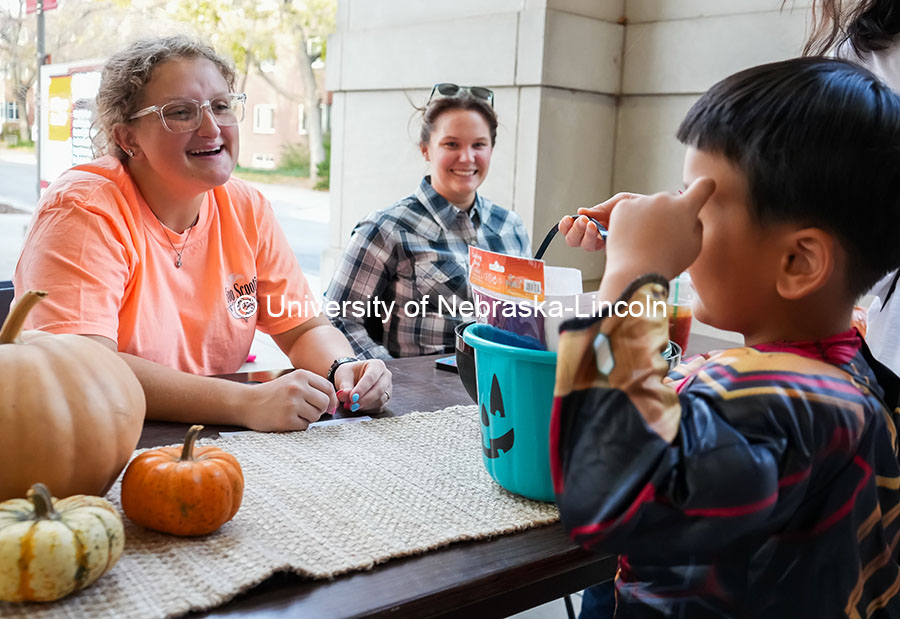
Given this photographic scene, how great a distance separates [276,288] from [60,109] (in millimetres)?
2594

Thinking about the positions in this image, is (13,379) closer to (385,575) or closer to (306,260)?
(385,575)

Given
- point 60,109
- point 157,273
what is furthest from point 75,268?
point 60,109

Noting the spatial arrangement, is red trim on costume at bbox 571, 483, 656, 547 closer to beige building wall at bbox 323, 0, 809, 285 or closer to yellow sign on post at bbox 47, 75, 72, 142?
beige building wall at bbox 323, 0, 809, 285

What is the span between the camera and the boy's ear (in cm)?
82

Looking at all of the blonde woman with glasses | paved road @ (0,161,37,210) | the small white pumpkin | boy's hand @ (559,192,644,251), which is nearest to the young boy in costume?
boy's hand @ (559,192,644,251)

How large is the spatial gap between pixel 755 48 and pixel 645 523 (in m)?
3.02

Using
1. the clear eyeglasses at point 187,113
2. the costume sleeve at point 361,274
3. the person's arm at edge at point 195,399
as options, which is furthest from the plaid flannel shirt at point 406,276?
the person's arm at edge at point 195,399

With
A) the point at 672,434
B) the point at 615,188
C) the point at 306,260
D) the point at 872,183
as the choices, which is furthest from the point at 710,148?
the point at 306,260

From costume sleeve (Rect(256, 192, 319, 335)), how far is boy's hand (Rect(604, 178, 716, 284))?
134 cm

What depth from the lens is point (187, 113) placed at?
1.87 metres

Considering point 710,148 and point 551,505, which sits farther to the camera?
point 551,505

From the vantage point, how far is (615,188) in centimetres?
394

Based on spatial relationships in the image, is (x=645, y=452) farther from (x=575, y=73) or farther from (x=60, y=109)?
(x=60, y=109)

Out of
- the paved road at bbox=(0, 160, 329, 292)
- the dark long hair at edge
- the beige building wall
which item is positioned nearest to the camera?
the dark long hair at edge
